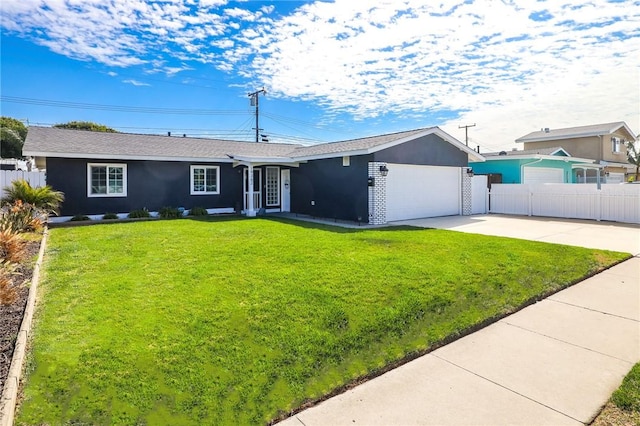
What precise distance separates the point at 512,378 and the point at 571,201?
47.3ft

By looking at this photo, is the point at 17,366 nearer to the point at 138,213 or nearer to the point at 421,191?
the point at 138,213

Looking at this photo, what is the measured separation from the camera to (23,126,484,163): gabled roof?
13227 mm

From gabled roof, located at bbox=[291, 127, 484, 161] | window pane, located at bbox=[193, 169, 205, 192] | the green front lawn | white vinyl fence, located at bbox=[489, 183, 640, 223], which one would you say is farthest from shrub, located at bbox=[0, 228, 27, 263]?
white vinyl fence, located at bbox=[489, 183, 640, 223]

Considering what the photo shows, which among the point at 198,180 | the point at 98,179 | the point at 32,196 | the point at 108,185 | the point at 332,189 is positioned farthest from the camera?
the point at 198,180

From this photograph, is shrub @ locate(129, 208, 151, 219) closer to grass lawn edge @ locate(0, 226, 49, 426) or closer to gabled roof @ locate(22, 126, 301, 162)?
gabled roof @ locate(22, 126, 301, 162)

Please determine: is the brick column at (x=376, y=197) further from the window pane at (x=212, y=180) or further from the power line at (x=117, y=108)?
the power line at (x=117, y=108)

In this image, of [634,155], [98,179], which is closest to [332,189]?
[98,179]

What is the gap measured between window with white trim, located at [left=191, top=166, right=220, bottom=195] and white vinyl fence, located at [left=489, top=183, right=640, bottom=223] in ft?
42.9

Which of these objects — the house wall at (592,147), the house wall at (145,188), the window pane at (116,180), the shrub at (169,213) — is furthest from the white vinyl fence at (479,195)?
the house wall at (592,147)

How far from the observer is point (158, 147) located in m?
16.2

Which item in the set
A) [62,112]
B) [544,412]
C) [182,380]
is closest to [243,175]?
[182,380]

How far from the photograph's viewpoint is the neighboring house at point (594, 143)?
27.6 metres

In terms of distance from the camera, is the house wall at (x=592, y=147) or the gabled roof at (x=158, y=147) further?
the house wall at (x=592, y=147)

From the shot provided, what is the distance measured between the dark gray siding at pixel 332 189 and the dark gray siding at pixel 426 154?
1.05m
